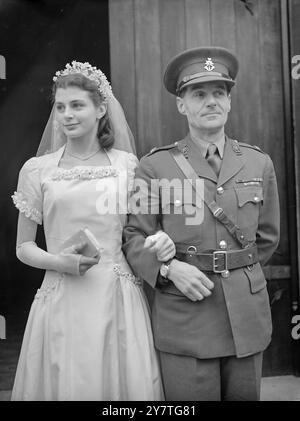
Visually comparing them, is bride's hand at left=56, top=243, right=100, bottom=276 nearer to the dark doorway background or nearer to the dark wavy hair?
the dark wavy hair

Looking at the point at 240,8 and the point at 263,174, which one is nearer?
the point at 263,174

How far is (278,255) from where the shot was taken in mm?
2600

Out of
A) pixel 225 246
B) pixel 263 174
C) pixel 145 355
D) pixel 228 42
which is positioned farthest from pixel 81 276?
pixel 228 42

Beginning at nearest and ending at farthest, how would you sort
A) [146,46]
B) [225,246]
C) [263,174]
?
[225,246]
[263,174]
[146,46]

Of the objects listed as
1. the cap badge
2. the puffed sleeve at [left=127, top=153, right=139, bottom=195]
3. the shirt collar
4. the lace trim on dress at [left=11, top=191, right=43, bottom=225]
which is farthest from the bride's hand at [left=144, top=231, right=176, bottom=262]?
the cap badge

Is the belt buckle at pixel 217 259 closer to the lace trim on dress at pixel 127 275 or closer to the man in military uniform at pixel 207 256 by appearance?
the man in military uniform at pixel 207 256

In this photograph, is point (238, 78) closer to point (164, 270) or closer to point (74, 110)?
point (74, 110)

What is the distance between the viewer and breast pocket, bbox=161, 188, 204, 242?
1.92 metres

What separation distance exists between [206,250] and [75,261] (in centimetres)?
49

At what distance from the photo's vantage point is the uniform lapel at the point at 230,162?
76.3 inches

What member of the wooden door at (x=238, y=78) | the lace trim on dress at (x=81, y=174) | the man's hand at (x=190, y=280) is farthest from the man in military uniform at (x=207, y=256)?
the wooden door at (x=238, y=78)

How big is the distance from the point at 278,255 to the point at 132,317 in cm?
98
